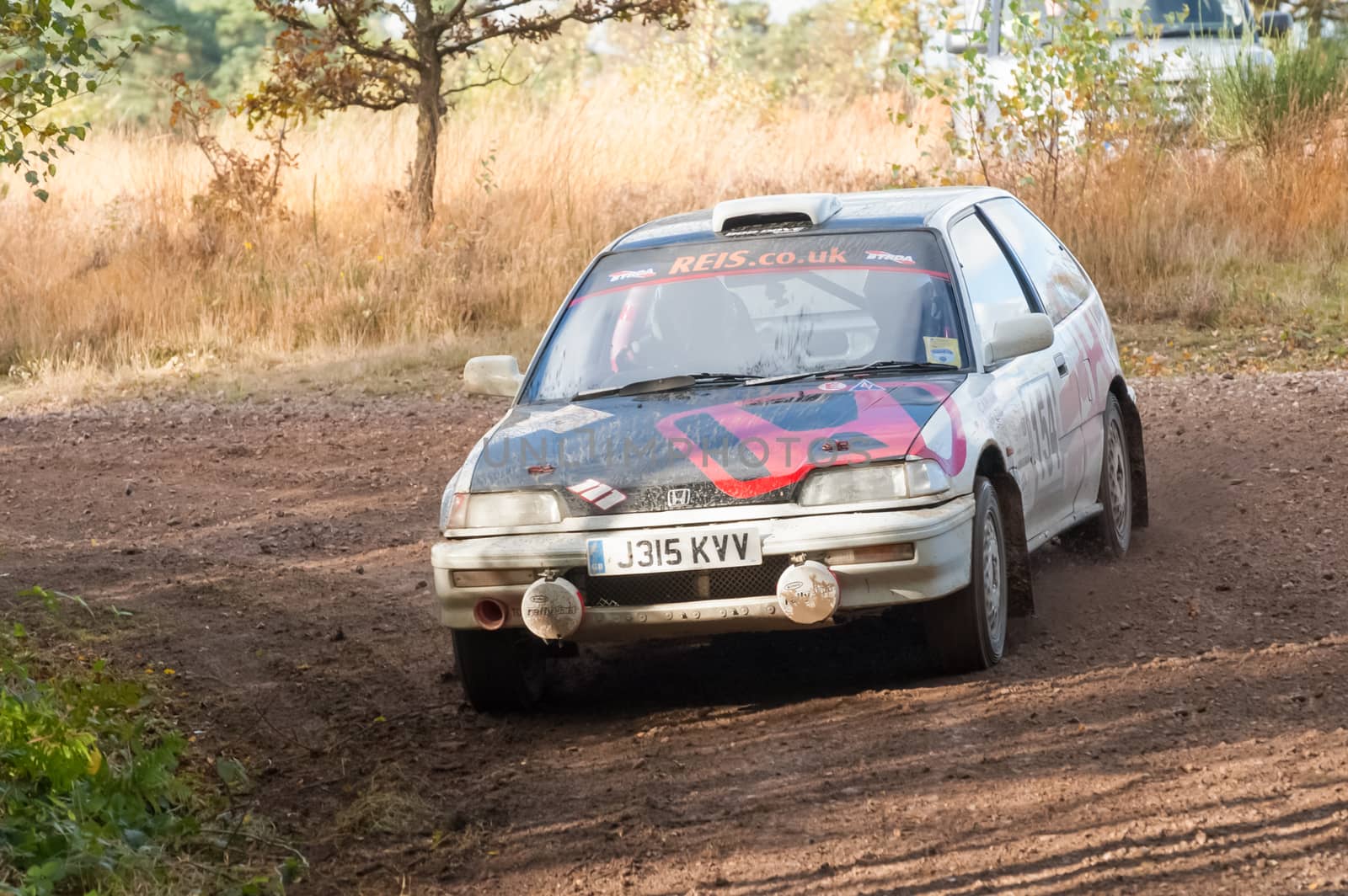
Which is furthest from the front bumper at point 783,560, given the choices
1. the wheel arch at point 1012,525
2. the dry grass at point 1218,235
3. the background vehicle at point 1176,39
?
the background vehicle at point 1176,39

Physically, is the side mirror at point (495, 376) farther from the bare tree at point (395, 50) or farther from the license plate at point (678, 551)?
the bare tree at point (395, 50)

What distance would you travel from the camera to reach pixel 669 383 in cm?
607

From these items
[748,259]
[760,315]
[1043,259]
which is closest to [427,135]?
[1043,259]

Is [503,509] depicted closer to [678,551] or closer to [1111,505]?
[678,551]

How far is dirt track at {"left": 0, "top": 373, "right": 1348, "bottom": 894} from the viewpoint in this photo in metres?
4.19

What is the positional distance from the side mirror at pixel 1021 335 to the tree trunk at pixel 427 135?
11.1 metres

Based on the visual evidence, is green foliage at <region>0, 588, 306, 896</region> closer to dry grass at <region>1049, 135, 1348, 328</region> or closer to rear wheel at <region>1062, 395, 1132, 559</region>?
rear wheel at <region>1062, 395, 1132, 559</region>

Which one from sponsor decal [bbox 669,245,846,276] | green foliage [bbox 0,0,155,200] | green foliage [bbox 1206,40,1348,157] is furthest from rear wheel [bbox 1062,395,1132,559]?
green foliage [bbox 1206,40,1348,157]

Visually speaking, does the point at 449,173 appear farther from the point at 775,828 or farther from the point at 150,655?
the point at 775,828

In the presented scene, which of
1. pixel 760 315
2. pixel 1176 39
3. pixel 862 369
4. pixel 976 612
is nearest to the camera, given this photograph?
pixel 976 612

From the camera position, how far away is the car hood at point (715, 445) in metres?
5.31

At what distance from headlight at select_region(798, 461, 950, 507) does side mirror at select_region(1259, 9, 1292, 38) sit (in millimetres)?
13442

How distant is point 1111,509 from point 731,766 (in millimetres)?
2942

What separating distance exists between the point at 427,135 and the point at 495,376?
10650mm
